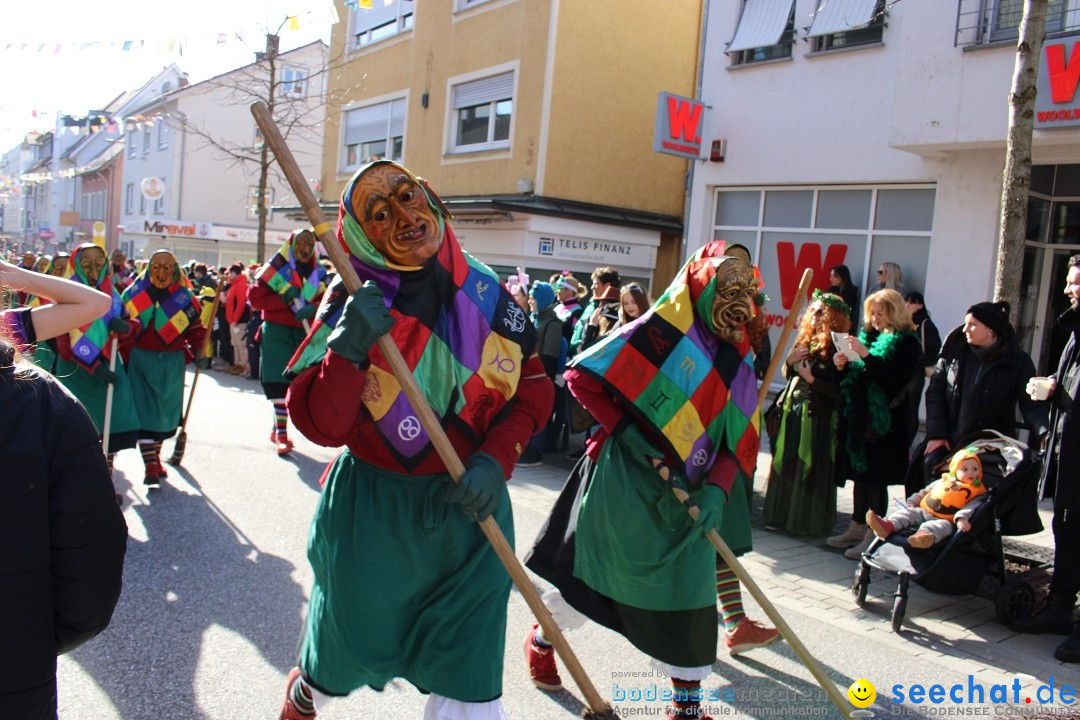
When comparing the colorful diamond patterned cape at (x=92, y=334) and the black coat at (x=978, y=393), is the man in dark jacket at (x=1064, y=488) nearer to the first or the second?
the black coat at (x=978, y=393)

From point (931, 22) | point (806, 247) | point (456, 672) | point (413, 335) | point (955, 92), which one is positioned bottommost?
point (456, 672)

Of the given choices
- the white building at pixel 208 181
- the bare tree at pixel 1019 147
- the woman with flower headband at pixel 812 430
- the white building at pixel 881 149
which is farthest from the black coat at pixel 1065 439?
the white building at pixel 208 181

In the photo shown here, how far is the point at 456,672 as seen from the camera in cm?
256

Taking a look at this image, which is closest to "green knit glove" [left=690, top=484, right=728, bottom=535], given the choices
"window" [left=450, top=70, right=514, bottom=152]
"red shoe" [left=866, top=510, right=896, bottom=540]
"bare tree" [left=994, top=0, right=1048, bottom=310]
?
"red shoe" [left=866, top=510, right=896, bottom=540]

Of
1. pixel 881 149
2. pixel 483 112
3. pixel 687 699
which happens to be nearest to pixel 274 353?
pixel 687 699

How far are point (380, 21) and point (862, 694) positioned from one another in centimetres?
1942

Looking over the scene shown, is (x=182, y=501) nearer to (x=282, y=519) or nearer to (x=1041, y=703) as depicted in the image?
(x=282, y=519)

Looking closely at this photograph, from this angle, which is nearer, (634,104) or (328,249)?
(328,249)

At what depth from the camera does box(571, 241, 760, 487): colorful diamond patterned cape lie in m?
3.42

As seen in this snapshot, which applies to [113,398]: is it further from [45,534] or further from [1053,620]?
[1053,620]

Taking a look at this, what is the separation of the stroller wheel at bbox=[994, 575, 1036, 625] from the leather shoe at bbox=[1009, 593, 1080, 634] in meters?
0.04

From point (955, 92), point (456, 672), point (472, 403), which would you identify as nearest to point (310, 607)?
point (456, 672)

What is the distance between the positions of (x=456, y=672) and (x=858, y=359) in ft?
13.3

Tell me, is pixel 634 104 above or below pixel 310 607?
above
